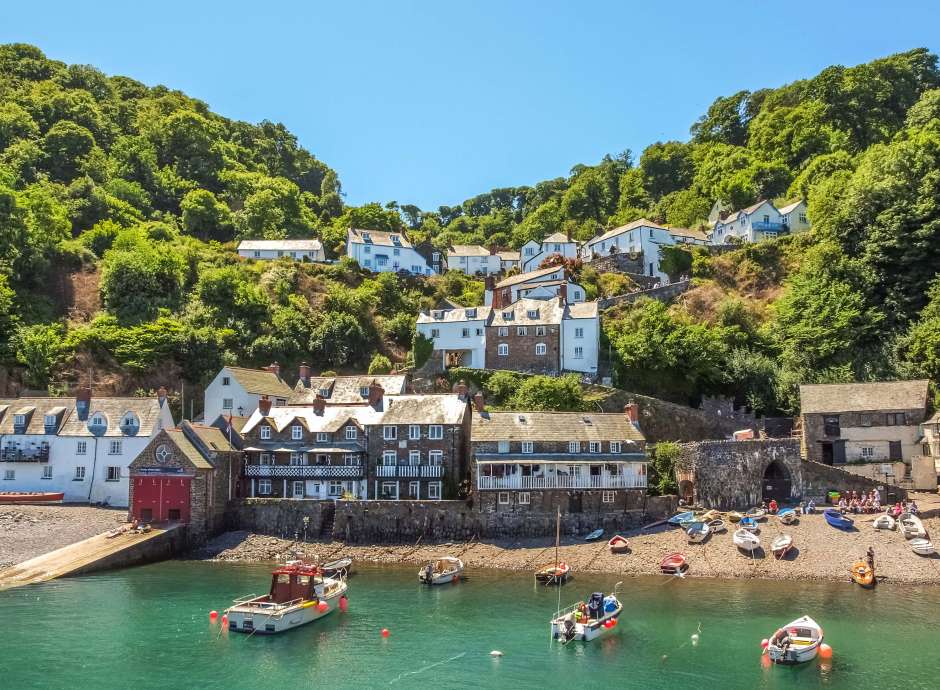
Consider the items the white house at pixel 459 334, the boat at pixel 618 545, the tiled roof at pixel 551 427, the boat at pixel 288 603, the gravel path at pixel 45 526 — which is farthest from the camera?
the white house at pixel 459 334

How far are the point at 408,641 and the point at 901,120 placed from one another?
107427 millimetres

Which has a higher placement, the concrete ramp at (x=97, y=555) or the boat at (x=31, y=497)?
the boat at (x=31, y=497)

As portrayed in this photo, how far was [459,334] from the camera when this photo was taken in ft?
236

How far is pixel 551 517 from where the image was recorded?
4956 cm

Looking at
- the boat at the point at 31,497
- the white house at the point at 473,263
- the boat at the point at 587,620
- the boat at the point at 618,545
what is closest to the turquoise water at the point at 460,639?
the boat at the point at 587,620

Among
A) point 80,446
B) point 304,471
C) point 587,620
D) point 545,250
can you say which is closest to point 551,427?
point 304,471

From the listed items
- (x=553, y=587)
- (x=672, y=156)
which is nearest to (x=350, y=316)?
(x=553, y=587)

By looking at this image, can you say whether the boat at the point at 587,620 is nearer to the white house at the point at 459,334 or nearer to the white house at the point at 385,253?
the white house at the point at 459,334

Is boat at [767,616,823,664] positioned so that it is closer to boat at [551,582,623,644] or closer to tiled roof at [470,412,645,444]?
boat at [551,582,623,644]

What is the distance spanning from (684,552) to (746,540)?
3359 mm

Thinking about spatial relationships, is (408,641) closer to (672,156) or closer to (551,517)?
(551,517)

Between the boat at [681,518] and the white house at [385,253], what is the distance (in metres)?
54.8

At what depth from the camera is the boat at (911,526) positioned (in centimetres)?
4397

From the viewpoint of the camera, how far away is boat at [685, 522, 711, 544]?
152 ft
